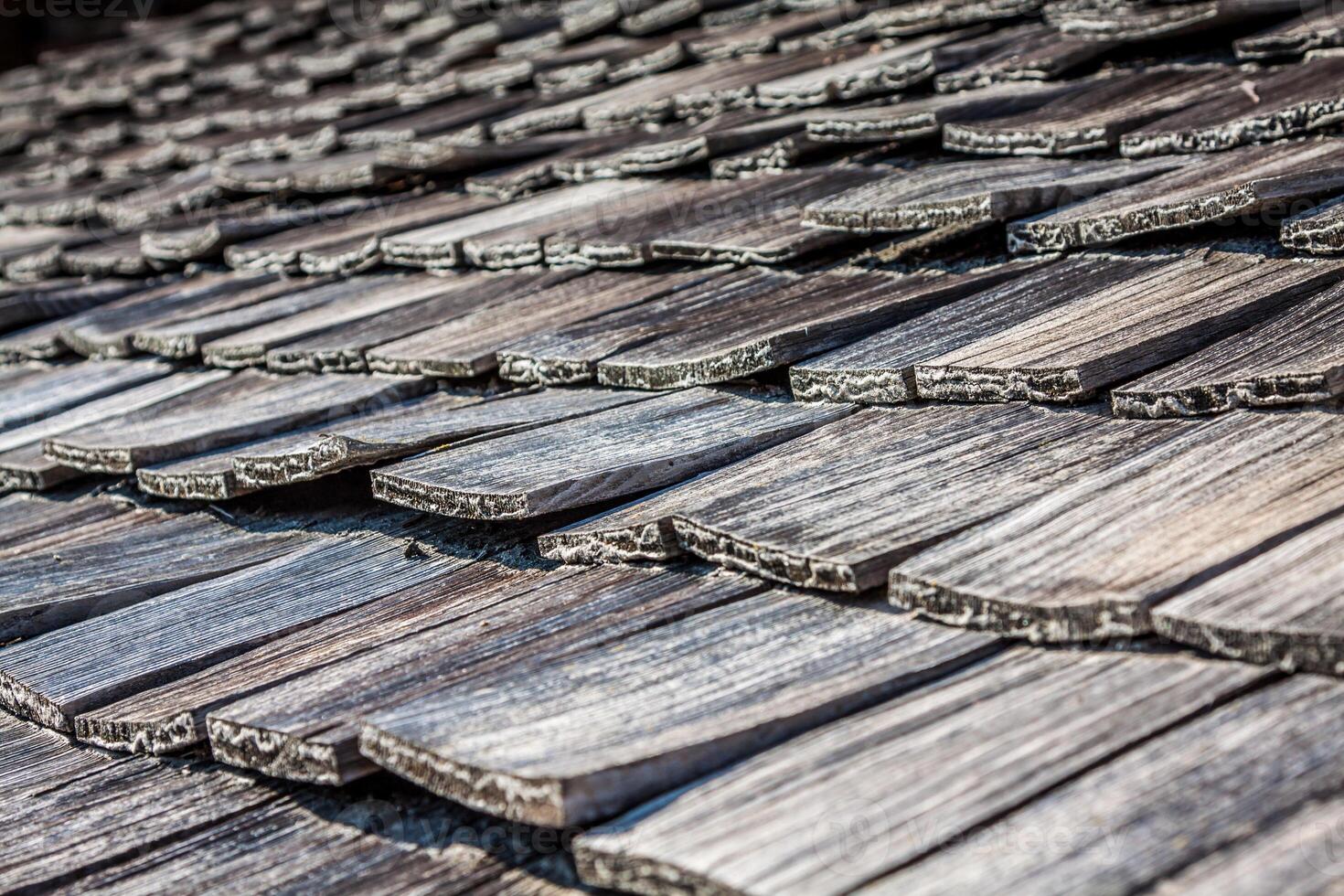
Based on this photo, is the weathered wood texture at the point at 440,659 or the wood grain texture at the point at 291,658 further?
the wood grain texture at the point at 291,658

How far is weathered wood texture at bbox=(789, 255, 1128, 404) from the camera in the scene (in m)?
1.83

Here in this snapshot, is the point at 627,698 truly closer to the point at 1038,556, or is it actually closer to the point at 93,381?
the point at 1038,556

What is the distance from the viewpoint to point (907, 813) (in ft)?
3.55

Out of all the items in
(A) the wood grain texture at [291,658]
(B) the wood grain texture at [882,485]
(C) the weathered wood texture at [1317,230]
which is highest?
(C) the weathered wood texture at [1317,230]

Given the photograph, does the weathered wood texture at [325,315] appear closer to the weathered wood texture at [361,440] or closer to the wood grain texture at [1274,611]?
the weathered wood texture at [361,440]

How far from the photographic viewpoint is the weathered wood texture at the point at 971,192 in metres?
2.12

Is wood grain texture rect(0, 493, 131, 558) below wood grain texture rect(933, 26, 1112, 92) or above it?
below

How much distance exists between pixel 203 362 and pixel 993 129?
1631 millimetres

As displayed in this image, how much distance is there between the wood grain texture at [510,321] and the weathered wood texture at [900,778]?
1292 mm

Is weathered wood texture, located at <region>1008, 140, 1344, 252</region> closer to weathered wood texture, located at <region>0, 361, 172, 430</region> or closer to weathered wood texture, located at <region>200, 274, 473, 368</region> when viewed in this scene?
weathered wood texture, located at <region>200, 274, 473, 368</region>

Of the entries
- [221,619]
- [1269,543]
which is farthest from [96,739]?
[1269,543]

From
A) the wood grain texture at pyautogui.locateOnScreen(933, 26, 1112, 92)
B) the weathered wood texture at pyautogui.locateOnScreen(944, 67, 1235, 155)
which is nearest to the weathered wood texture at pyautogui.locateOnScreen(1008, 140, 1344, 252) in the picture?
the weathered wood texture at pyautogui.locateOnScreen(944, 67, 1235, 155)

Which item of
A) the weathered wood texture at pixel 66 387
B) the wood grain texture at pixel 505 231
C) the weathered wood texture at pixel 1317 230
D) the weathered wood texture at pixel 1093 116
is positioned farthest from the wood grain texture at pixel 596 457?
the weathered wood texture at pixel 66 387

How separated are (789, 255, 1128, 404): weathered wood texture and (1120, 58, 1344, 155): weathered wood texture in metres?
0.31
